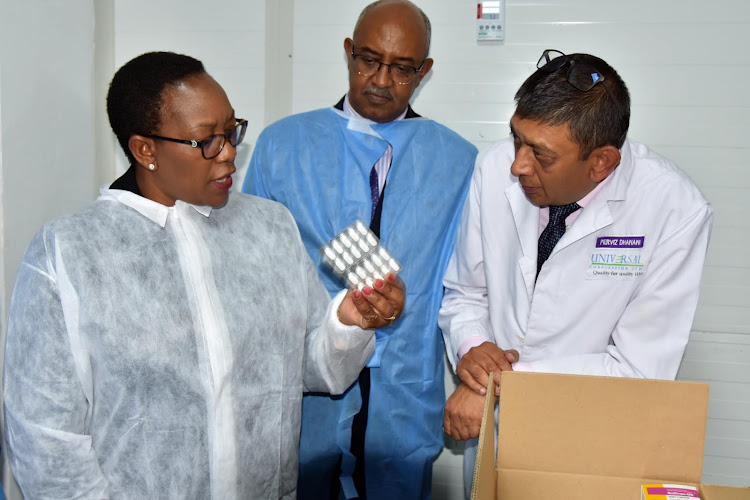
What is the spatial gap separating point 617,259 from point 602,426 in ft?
1.91

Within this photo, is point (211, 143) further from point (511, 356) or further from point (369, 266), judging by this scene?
point (511, 356)

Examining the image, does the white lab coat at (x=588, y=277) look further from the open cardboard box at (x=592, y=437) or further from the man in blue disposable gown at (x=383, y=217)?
the open cardboard box at (x=592, y=437)

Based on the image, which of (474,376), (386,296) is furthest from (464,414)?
(386,296)

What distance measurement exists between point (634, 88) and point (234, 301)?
182 cm

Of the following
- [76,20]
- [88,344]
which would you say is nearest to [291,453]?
[88,344]

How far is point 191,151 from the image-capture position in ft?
4.91

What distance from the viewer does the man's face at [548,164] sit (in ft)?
5.19

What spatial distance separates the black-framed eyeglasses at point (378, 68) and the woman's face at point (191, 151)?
65cm

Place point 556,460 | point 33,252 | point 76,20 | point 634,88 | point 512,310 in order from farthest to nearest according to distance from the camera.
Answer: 1. point 634,88
2. point 76,20
3. point 512,310
4. point 33,252
5. point 556,460

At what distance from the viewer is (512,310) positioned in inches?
72.0

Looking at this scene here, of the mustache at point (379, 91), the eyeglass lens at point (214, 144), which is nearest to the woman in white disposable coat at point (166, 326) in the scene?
the eyeglass lens at point (214, 144)

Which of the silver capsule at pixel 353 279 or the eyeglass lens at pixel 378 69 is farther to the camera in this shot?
the eyeglass lens at pixel 378 69

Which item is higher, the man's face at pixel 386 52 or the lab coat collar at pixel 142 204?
the man's face at pixel 386 52

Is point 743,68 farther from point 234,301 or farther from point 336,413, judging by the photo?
point 234,301
